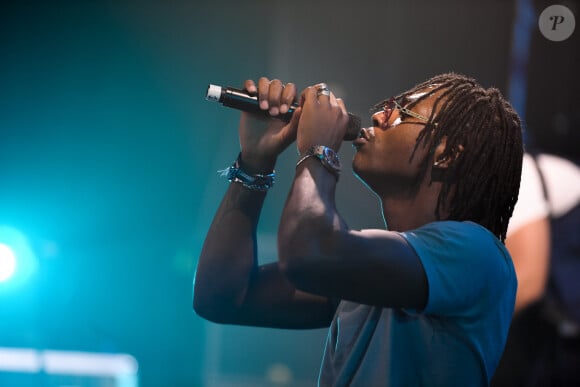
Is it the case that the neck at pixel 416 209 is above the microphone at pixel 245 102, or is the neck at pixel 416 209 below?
below

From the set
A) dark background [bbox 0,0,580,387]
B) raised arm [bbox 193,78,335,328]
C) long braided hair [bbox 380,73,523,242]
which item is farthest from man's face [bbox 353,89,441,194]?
dark background [bbox 0,0,580,387]

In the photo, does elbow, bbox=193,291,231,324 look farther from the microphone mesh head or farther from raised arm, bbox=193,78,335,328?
the microphone mesh head

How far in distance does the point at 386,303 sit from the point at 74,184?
7.95 feet

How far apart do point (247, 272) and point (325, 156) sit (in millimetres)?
487

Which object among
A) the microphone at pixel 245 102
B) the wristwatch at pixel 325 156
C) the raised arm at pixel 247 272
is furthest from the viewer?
the raised arm at pixel 247 272

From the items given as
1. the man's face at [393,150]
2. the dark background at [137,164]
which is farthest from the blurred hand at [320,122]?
the dark background at [137,164]

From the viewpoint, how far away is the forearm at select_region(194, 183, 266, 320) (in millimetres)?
1524

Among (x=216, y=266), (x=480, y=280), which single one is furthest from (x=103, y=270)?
(x=480, y=280)

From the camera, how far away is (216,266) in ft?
5.00

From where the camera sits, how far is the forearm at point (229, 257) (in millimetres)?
1524

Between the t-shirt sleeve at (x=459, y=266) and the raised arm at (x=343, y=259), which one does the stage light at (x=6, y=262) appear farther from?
the t-shirt sleeve at (x=459, y=266)

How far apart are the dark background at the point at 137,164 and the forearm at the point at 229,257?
1323 mm

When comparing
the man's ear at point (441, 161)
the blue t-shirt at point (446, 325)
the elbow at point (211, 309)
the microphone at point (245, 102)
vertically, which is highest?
the microphone at point (245, 102)

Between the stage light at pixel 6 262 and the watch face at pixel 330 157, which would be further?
the stage light at pixel 6 262
